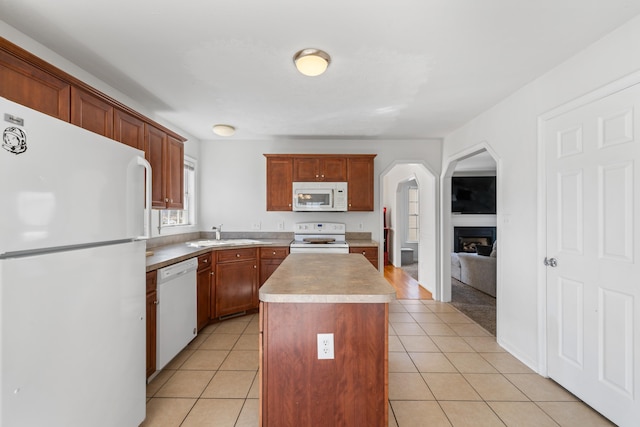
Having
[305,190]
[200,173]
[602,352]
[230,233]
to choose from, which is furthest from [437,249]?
[200,173]

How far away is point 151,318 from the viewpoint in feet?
7.19

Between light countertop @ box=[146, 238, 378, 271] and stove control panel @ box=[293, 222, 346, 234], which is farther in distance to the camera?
stove control panel @ box=[293, 222, 346, 234]

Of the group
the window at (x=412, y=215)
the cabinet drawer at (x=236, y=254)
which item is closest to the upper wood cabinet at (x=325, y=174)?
the cabinet drawer at (x=236, y=254)

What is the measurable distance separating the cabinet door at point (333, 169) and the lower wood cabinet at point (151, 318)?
2570mm

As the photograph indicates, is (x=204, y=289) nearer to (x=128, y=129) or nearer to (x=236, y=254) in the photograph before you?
(x=236, y=254)

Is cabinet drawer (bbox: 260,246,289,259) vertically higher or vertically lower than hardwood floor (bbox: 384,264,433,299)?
higher

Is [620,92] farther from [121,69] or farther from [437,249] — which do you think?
[121,69]

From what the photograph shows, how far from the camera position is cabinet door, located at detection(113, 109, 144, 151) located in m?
2.16

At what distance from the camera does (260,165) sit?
4488mm

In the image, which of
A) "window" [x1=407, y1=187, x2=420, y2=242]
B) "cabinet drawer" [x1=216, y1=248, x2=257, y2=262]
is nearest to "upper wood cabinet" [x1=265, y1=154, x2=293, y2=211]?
"cabinet drawer" [x1=216, y1=248, x2=257, y2=262]

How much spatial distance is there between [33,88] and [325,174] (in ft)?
10.1

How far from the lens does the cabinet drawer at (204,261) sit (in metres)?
3.11

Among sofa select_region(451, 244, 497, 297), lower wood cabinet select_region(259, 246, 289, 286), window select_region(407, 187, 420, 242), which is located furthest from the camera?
window select_region(407, 187, 420, 242)

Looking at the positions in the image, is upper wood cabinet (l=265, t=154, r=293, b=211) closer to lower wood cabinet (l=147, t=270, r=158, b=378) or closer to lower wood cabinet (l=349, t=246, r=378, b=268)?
lower wood cabinet (l=349, t=246, r=378, b=268)
